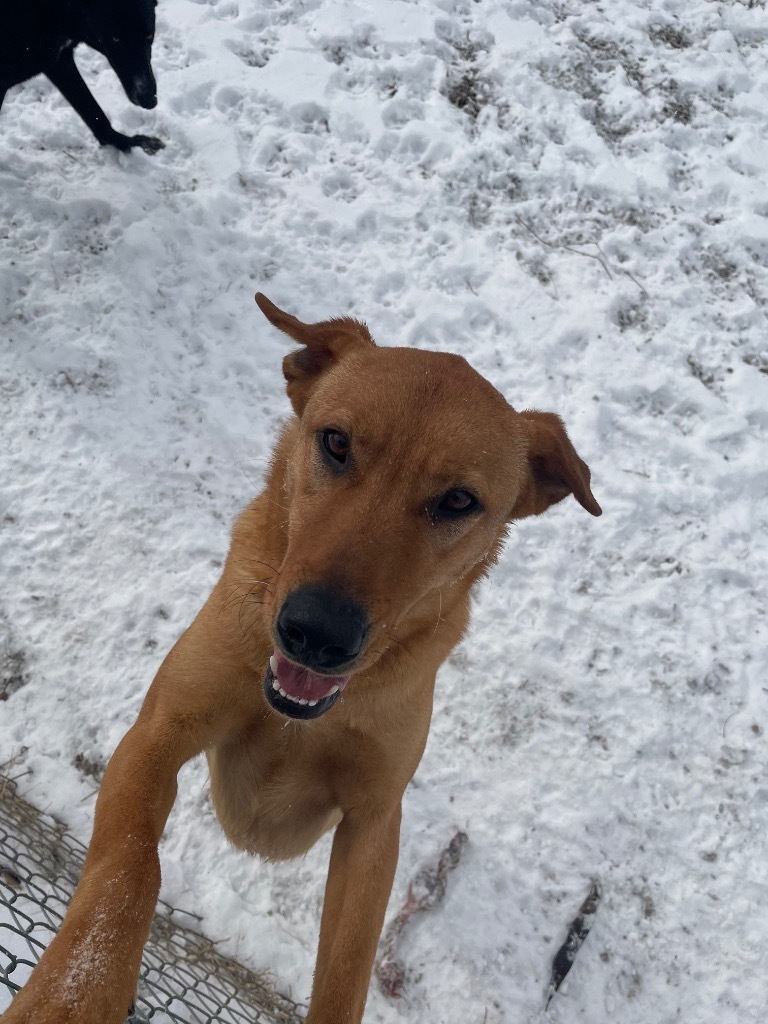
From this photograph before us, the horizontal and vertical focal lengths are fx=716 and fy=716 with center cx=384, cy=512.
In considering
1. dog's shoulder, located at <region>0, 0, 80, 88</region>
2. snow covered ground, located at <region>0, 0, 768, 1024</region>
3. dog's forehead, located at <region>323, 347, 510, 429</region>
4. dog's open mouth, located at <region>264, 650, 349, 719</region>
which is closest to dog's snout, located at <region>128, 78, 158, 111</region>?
snow covered ground, located at <region>0, 0, 768, 1024</region>

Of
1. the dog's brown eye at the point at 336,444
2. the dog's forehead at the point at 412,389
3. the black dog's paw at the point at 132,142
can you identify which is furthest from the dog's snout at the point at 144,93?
the dog's brown eye at the point at 336,444

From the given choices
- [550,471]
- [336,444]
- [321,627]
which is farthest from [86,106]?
[321,627]

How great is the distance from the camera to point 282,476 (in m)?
3.07

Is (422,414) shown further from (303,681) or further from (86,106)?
(86,106)

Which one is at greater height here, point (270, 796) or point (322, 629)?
point (322, 629)

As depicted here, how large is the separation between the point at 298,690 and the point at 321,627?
1.66 ft

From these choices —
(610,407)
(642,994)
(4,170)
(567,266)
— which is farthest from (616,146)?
(642,994)

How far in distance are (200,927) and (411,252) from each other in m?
4.99

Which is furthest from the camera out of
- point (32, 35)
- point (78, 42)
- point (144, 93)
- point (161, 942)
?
point (144, 93)

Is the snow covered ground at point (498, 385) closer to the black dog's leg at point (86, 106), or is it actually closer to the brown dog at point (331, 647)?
the black dog's leg at point (86, 106)

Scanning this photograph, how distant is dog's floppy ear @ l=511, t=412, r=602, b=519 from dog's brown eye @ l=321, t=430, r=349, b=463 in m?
0.87

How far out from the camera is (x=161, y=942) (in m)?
3.60

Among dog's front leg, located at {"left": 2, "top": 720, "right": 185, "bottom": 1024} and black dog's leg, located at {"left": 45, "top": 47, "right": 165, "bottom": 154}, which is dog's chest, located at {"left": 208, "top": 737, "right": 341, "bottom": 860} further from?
black dog's leg, located at {"left": 45, "top": 47, "right": 165, "bottom": 154}

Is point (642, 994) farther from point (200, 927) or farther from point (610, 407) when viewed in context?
point (610, 407)
